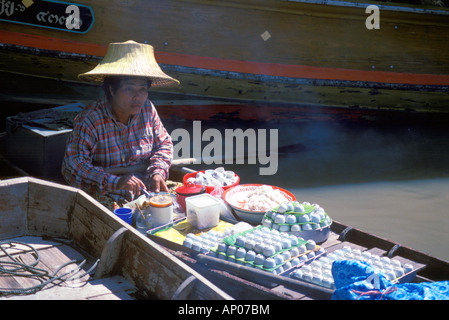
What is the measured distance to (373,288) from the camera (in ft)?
5.66

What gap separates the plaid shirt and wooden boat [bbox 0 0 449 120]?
2394 millimetres

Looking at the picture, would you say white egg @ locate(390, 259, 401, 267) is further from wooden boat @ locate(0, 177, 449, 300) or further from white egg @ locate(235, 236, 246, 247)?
white egg @ locate(235, 236, 246, 247)

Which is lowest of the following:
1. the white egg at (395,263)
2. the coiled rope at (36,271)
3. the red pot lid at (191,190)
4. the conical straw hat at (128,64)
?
the coiled rope at (36,271)

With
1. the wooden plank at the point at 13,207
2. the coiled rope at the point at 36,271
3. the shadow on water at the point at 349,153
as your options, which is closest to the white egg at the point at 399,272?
the coiled rope at the point at 36,271

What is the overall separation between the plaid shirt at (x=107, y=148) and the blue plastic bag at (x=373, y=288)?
1.78 m

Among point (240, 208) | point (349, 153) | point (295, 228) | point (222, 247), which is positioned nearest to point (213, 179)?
point (240, 208)

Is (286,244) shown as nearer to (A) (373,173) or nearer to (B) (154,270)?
(B) (154,270)

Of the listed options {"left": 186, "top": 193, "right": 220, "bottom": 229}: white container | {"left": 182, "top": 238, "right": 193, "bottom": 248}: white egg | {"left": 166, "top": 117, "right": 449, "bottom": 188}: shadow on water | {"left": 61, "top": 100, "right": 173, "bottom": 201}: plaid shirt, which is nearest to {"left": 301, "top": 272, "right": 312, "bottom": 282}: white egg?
{"left": 182, "top": 238, "right": 193, "bottom": 248}: white egg

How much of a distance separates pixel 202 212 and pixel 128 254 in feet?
1.70

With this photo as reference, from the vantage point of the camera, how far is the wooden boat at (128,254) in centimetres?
197

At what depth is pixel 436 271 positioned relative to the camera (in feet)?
7.68

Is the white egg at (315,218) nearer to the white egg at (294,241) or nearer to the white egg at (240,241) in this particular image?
the white egg at (294,241)

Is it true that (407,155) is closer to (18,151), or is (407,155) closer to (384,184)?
(384,184)

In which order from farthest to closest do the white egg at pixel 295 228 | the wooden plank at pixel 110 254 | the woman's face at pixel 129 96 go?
the woman's face at pixel 129 96 → the white egg at pixel 295 228 → the wooden plank at pixel 110 254
